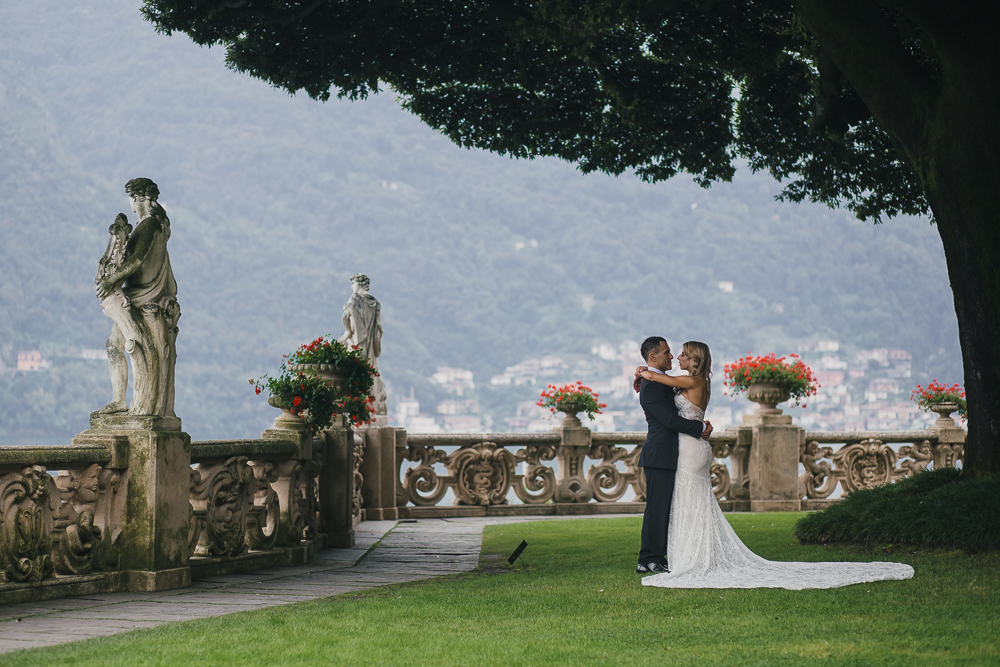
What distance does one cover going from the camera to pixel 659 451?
310 inches

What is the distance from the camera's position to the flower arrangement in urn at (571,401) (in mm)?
15148

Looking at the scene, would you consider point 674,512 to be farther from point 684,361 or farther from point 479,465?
point 479,465

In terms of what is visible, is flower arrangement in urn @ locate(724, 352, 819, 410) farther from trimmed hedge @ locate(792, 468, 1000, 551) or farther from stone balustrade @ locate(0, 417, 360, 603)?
stone balustrade @ locate(0, 417, 360, 603)

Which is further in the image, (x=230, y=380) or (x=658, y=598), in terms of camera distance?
(x=230, y=380)

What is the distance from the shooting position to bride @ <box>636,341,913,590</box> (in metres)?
6.92

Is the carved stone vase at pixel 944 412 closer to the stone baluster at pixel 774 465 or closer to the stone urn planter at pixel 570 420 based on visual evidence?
the stone baluster at pixel 774 465

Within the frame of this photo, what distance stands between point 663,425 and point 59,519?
4347 millimetres

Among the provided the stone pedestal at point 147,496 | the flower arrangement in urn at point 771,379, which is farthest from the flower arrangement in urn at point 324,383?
the flower arrangement in urn at point 771,379

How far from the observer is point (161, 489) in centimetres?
755

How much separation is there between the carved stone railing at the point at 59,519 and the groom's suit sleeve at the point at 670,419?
3.88 m

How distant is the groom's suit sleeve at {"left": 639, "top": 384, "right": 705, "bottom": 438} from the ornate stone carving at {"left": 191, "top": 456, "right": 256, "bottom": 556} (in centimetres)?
336

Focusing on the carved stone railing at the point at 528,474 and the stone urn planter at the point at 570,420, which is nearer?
the carved stone railing at the point at 528,474

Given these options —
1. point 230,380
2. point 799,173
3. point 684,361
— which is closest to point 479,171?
point 230,380

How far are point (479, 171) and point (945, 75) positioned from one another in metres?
96.4
